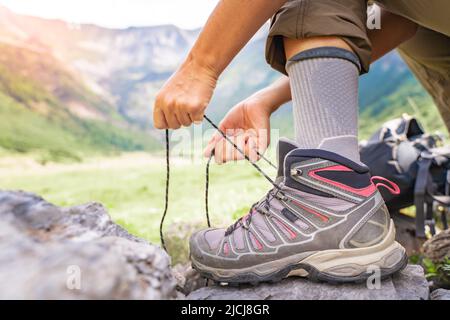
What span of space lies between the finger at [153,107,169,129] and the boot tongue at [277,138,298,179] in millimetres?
349

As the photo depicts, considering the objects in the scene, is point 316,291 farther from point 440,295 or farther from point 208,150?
point 208,150

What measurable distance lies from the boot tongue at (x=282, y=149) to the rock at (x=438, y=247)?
39.8 inches

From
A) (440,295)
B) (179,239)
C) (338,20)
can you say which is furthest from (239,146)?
(179,239)

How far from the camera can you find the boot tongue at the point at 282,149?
1.29 meters

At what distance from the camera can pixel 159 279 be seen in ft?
2.94

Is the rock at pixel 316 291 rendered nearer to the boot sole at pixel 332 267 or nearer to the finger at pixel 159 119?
the boot sole at pixel 332 267

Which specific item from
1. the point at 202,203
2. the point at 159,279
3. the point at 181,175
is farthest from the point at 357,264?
the point at 181,175

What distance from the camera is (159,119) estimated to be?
4.24ft

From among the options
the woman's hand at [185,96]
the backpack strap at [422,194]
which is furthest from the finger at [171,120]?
the backpack strap at [422,194]

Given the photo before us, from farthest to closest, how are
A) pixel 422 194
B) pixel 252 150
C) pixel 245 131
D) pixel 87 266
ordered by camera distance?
pixel 422 194, pixel 245 131, pixel 252 150, pixel 87 266

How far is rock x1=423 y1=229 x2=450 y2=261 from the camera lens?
1.90 meters

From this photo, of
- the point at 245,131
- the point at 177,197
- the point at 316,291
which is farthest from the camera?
the point at 177,197

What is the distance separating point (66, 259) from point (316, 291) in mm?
653

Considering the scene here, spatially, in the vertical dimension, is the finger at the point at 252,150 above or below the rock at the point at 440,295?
above
